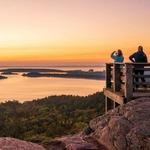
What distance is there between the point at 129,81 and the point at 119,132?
3.55 meters

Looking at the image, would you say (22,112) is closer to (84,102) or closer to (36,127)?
(84,102)

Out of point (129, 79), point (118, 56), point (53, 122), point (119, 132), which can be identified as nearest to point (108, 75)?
point (118, 56)

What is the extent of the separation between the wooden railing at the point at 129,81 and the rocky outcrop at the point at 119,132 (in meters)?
0.98

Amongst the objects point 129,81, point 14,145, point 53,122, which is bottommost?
point 53,122

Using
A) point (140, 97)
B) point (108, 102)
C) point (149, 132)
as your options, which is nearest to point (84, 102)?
point (108, 102)

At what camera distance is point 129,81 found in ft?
57.6

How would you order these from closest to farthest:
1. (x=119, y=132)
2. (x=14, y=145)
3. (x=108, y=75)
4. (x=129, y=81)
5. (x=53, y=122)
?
(x=14, y=145) < (x=119, y=132) < (x=129, y=81) < (x=108, y=75) < (x=53, y=122)

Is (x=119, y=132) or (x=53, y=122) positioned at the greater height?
(x=119, y=132)

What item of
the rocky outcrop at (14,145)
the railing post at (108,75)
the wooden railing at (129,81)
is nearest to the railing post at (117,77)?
the wooden railing at (129,81)

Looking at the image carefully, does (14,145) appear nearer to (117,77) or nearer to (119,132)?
(119,132)

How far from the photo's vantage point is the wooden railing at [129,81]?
17516 mm

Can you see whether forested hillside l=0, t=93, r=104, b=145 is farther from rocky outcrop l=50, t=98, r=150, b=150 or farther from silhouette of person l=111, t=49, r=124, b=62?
rocky outcrop l=50, t=98, r=150, b=150

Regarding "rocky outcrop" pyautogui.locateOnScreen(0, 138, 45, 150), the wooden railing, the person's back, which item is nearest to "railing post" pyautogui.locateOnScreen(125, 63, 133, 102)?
the wooden railing

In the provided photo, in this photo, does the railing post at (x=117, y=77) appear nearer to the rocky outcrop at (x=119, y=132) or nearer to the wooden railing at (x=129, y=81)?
the wooden railing at (x=129, y=81)
